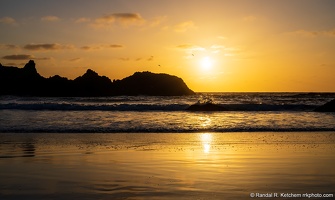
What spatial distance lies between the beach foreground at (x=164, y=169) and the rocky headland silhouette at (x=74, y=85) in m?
87.1

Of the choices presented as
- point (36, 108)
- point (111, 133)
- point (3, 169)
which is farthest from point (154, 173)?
point (36, 108)

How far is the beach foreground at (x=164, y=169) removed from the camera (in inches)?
291

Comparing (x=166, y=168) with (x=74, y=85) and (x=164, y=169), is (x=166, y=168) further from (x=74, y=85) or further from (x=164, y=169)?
(x=74, y=85)

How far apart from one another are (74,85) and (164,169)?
3971 inches

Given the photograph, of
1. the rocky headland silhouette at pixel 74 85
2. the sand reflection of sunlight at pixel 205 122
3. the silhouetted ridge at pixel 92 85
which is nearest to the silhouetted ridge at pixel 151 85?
the rocky headland silhouette at pixel 74 85

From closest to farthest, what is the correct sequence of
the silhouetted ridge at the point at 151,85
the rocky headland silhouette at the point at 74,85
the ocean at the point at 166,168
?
1. the ocean at the point at 166,168
2. the rocky headland silhouette at the point at 74,85
3. the silhouetted ridge at the point at 151,85

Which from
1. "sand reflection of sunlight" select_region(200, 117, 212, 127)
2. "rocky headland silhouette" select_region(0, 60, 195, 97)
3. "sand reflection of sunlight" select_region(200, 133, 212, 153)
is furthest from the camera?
"rocky headland silhouette" select_region(0, 60, 195, 97)

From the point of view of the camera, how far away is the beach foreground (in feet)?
24.3

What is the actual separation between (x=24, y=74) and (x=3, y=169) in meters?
109

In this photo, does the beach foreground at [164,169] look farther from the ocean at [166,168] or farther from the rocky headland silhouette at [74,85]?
the rocky headland silhouette at [74,85]

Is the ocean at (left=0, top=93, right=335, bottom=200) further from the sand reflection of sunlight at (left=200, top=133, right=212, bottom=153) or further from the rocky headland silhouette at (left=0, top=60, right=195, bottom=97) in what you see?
the rocky headland silhouette at (left=0, top=60, right=195, bottom=97)

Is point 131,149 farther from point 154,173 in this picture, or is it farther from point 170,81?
point 170,81

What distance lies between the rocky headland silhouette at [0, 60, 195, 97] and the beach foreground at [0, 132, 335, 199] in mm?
87066

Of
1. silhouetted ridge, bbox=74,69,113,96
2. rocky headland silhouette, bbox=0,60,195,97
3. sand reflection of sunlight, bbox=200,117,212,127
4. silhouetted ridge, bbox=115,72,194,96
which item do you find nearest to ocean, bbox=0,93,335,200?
sand reflection of sunlight, bbox=200,117,212,127
